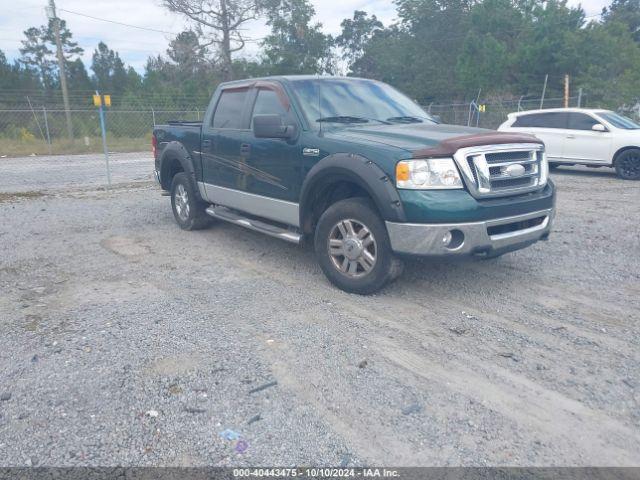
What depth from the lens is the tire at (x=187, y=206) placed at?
713 cm

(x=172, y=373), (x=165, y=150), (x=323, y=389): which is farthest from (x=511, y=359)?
(x=165, y=150)

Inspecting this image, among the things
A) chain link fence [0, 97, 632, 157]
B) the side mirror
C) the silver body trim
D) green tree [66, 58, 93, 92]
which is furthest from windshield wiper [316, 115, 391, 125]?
green tree [66, 58, 93, 92]

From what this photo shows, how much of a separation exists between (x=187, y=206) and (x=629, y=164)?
9.81 metres

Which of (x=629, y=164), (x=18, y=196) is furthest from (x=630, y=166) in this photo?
(x=18, y=196)

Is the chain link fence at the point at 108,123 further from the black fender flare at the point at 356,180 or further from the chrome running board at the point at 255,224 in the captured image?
the black fender flare at the point at 356,180

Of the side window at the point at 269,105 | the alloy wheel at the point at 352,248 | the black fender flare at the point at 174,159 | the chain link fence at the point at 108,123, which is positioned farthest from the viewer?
the chain link fence at the point at 108,123

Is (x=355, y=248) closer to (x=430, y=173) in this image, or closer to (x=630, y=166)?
(x=430, y=173)

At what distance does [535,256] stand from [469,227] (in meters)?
2.12

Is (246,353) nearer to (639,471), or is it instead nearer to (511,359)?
(511,359)

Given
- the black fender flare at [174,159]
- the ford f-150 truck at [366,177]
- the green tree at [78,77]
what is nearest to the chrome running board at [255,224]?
the ford f-150 truck at [366,177]

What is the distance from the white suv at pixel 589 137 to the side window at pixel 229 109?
30.2ft

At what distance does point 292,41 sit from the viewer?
Result: 1761 inches

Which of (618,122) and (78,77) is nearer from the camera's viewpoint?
(618,122)

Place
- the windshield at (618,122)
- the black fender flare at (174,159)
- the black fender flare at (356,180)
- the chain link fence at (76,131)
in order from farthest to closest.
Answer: the chain link fence at (76,131), the windshield at (618,122), the black fender flare at (174,159), the black fender flare at (356,180)
